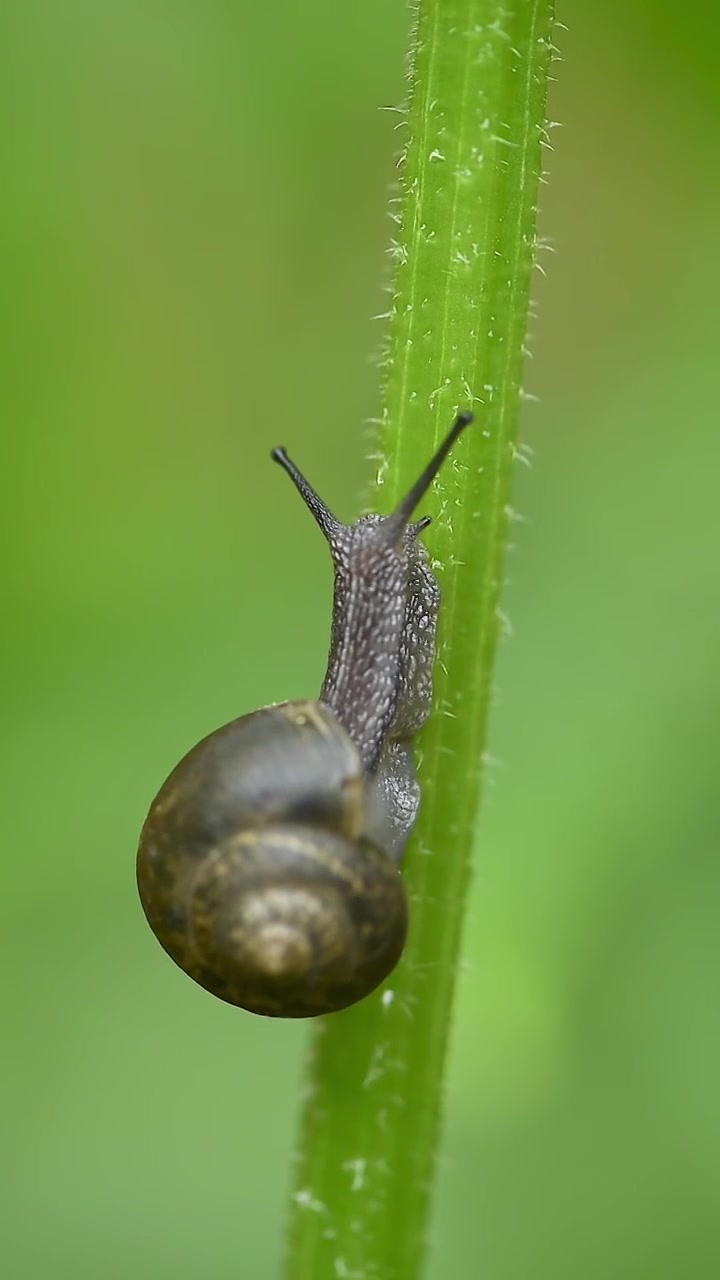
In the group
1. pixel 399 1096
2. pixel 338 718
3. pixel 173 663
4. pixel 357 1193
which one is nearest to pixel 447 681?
pixel 338 718

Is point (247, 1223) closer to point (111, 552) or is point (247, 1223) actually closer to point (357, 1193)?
point (357, 1193)

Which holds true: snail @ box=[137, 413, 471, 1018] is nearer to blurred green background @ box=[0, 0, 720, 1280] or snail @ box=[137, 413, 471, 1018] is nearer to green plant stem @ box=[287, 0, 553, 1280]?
green plant stem @ box=[287, 0, 553, 1280]

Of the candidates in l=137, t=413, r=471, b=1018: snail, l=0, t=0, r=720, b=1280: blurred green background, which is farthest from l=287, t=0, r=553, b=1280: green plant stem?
l=0, t=0, r=720, b=1280: blurred green background

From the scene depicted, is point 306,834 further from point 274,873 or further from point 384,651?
point 384,651

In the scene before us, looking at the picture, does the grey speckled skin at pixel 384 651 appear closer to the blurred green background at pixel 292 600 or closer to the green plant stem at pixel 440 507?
the green plant stem at pixel 440 507

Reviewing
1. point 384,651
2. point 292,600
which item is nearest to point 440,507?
point 384,651

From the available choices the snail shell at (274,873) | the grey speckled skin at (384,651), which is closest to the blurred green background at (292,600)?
the grey speckled skin at (384,651)

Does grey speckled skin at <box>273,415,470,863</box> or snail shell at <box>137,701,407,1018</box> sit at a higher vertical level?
grey speckled skin at <box>273,415,470,863</box>
